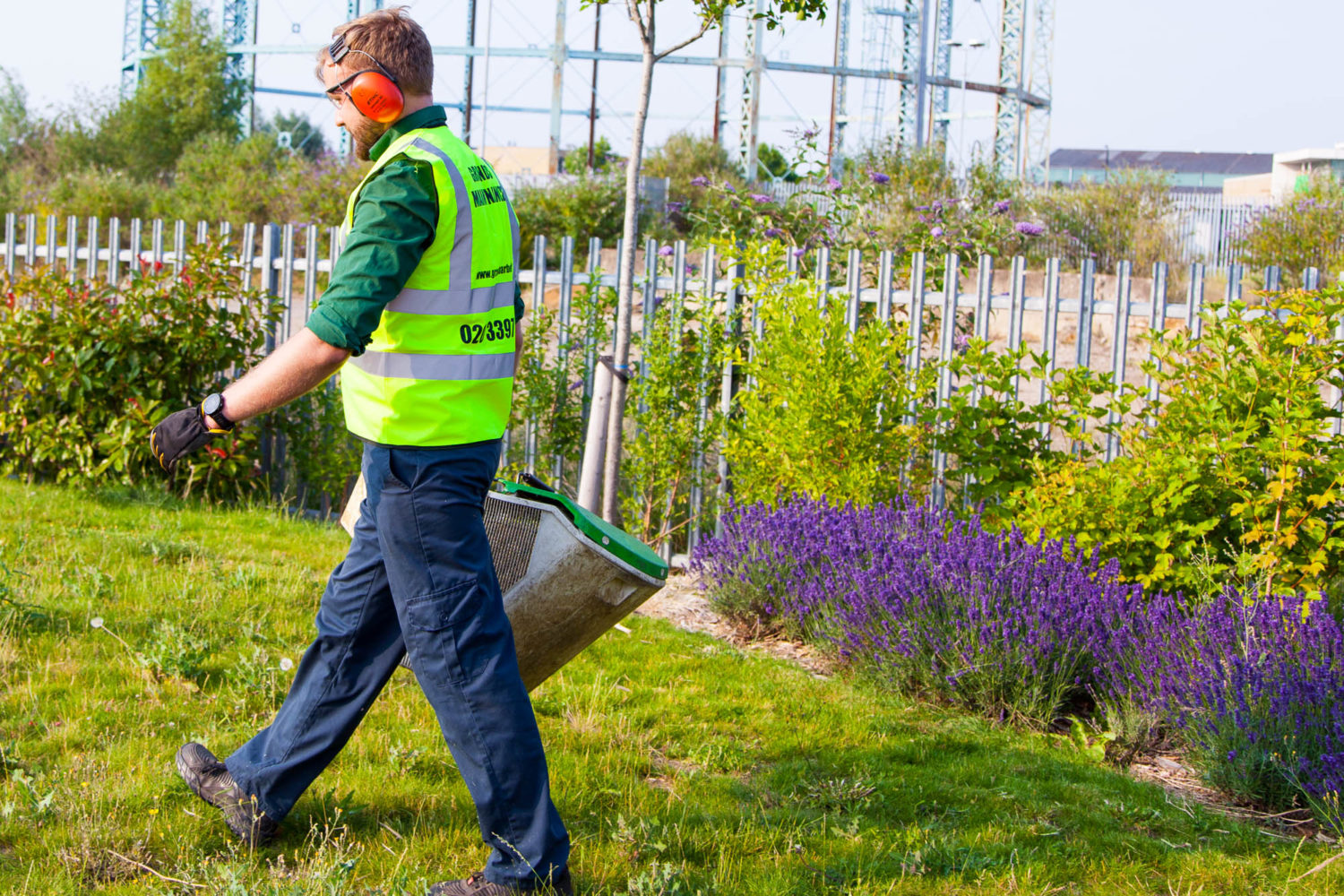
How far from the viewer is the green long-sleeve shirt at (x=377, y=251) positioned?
7.35ft

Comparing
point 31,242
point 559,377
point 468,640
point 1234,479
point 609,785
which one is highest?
point 31,242

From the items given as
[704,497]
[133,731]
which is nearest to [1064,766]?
[133,731]

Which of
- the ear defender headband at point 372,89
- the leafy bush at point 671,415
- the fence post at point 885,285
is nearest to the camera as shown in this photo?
the ear defender headband at point 372,89

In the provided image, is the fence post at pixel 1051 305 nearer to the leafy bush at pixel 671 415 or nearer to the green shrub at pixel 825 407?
the green shrub at pixel 825 407

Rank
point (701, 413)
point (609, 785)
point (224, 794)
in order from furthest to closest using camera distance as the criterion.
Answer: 1. point (701, 413)
2. point (609, 785)
3. point (224, 794)

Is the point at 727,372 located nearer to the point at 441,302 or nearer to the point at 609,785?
the point at 609,785

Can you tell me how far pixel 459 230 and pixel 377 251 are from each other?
21 centimetres

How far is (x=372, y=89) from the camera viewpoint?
2.49 m

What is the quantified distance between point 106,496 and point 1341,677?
5.81 meters

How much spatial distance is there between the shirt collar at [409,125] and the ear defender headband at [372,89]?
3cm

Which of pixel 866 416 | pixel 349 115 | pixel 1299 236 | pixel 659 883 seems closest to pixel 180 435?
pixel 349 115

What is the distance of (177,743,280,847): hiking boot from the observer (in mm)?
2723

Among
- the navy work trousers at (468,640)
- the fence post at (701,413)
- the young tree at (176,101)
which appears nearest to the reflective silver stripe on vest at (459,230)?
the navy work trousers at (468,640)

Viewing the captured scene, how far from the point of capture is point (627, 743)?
3.57m
